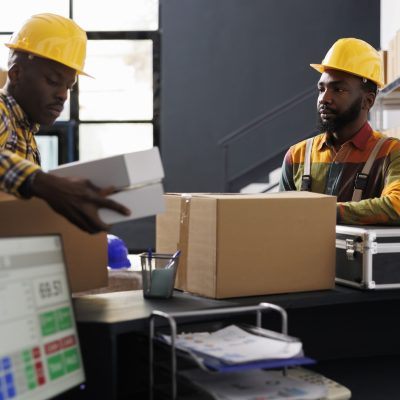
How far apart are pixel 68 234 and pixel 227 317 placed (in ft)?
1.47

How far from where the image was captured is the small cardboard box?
1604 mm

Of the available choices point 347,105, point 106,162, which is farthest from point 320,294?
point 347,105

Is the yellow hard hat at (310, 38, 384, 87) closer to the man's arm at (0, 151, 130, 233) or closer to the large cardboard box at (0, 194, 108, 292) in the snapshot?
the large cardboard box at (0, 194, 108, 292)

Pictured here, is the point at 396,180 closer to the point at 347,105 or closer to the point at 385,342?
the point at 347,105

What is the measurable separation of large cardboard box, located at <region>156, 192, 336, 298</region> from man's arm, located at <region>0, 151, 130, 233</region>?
398 mm

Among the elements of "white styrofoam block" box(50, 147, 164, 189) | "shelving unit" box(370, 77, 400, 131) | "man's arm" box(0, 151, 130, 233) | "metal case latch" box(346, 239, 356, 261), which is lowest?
"metal case latch" box(346, 239, 356, 261)

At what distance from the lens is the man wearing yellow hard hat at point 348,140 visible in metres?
2.88

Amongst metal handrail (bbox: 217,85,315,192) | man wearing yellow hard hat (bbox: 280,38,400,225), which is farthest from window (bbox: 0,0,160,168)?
man wearing yellow hard hat (bbox: 280,38,400,225)

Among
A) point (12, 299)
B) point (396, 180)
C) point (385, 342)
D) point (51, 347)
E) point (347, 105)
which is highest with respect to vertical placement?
point (347, 105)

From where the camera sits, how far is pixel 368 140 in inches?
118

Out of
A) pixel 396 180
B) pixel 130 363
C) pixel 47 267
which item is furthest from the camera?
pixel 396 180

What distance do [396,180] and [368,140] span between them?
297 millimetres

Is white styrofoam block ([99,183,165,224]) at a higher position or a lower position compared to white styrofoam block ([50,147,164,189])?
lower

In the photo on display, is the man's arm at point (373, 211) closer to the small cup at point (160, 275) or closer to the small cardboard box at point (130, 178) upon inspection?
the small cup at point (160, 275)
